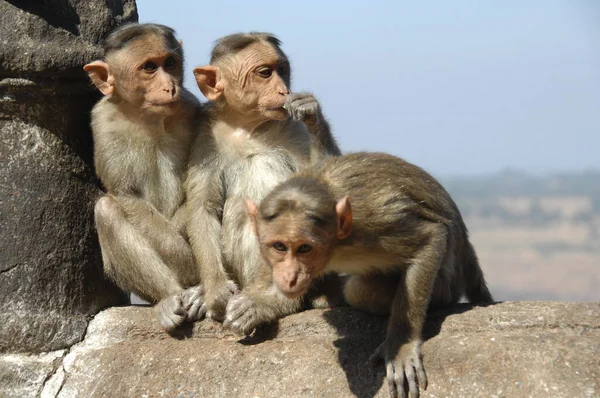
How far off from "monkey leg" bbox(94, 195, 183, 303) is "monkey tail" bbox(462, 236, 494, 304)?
2108mm

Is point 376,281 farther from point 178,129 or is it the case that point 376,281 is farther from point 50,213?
point 50,213

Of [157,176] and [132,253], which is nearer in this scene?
[132,253]

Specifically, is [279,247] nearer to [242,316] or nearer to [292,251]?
[292,251]

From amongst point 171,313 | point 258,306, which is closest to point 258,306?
point 258,306

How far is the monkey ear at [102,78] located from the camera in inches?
283

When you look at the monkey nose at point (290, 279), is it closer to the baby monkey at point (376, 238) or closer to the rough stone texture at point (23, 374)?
the baby monkey at point (376, 238)

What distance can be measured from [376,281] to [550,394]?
4.58 feet

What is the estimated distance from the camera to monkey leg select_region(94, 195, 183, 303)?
7.16 metres

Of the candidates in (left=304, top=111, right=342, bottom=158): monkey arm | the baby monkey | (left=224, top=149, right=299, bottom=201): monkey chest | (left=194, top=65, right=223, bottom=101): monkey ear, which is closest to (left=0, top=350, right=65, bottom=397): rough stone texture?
(left=224, top=149, right=299, bottom=201): monkey chest

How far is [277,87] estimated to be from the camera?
24.1ft

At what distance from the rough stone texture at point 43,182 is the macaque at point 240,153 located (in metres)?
0.92

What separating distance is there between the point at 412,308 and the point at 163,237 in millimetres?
2078

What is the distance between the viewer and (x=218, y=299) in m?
6.94

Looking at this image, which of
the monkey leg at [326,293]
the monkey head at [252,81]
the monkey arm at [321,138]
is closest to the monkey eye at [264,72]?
the monkey head at [252,81]
